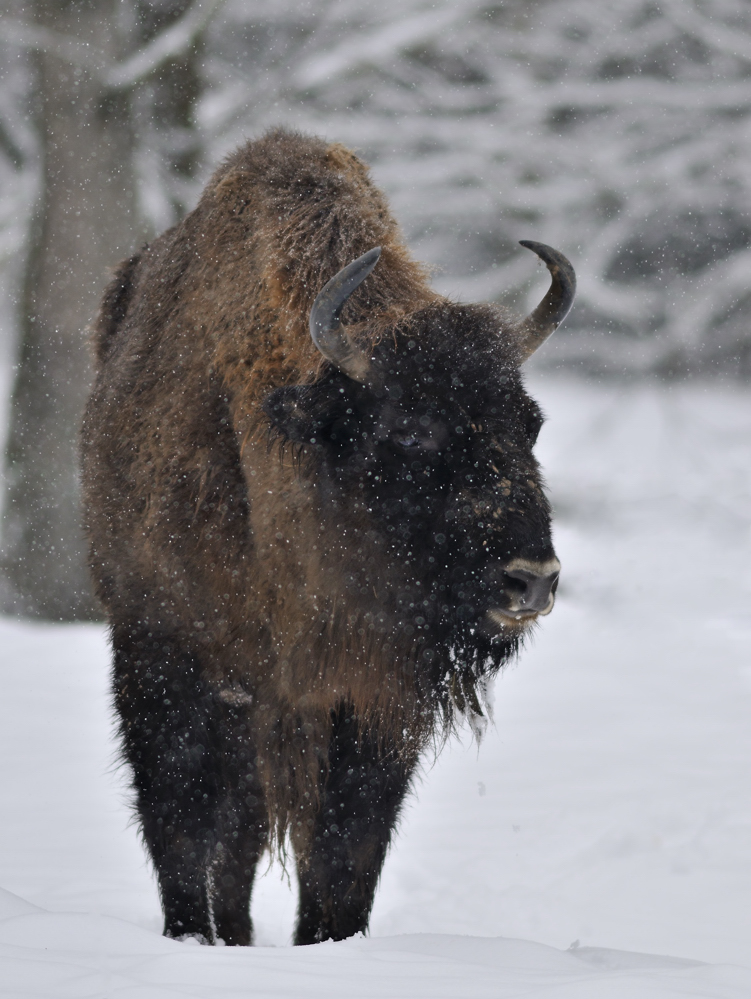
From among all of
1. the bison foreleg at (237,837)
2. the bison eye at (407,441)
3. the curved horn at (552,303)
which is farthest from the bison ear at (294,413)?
the bison foreleg at (237,837)

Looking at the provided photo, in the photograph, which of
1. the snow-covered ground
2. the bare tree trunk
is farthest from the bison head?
the bare tree trunk

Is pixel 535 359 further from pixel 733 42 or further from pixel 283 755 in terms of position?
pixel 283 755

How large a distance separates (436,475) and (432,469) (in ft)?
0.07

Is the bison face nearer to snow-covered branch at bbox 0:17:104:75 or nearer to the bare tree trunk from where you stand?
the bare tree trunk

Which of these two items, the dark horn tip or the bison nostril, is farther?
the dark horn tip

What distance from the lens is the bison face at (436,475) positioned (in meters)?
Answer: 2.96

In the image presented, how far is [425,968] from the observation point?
2.61 metres

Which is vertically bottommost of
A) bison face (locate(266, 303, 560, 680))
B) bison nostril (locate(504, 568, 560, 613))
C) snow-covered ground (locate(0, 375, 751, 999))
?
snow-covered ground (locate(0, 375, 751, 999))

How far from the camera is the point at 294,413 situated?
3.23 m

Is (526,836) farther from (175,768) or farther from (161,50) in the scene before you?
(161,50)

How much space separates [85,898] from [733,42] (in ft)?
26.9

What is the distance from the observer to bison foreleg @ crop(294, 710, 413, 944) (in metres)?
3.58

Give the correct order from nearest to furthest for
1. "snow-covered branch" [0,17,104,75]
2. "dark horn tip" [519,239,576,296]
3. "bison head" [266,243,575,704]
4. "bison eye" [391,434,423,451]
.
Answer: "bison head" [266,243,575,704] < "bison eye" [391,434,423,451] < "dark horn tip" [519,239,576,296] < "snow-covered branch" [0,17,104,75]

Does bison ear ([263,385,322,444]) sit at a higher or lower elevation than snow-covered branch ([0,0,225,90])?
lower
